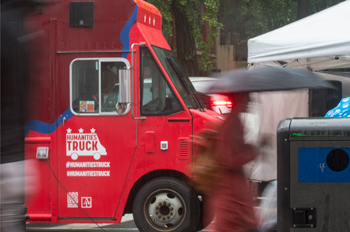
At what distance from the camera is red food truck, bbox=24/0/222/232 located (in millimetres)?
5758

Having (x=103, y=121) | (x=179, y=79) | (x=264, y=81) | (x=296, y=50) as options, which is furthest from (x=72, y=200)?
(x=296, y=50)

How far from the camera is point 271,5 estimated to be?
18.4 metres

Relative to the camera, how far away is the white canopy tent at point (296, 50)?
21.9 ft

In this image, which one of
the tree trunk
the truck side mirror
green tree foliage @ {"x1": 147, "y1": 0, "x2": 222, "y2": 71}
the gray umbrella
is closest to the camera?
the gray umbrella

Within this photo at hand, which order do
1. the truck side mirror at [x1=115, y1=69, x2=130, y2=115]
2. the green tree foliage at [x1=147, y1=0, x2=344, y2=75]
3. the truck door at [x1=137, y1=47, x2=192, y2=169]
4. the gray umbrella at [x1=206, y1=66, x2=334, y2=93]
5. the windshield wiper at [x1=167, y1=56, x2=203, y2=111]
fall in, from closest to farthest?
the gray umbrella at [x1=206, y1=66, x2=334, y2=93] < the truck side mirror at [x1=115, y1=69, x2=130, y2=115] < the truck door at [x1=137, y1=47, x2=192, y2=169] < the windshield wiper at [x1=167, y1=56, x2=203, y2=111] < the green tree foliage at [x1=147, y1=0, x2=344, y2=75]

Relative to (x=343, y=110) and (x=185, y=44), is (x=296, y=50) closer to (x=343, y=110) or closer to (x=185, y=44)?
(x=343, y=110)

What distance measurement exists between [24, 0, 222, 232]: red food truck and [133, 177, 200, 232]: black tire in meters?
0.01

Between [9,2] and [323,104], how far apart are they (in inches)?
255

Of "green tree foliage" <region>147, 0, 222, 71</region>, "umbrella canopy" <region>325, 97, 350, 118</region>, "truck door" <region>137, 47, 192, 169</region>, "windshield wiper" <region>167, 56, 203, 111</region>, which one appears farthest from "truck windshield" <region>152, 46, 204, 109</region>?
"green tree foliage" <region>147, 0, 222, 71</region>

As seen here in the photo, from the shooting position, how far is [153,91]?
5.79 m

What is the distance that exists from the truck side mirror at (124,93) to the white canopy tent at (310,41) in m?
2.82

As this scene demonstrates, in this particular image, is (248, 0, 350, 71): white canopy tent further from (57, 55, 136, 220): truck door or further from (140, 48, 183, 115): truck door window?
(57, 55, 136, 220): truck door

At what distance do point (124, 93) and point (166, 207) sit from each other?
1476mm

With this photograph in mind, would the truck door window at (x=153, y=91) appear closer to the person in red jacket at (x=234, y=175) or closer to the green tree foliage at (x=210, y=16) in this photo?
the person in red jacket at (x=234, y=175)
